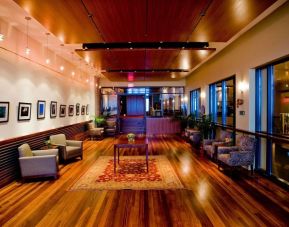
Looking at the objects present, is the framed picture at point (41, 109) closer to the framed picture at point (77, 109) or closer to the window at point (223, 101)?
the framed picture at point (77, 109)

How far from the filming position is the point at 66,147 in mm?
7211

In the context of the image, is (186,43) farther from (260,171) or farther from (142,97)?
(142,97)

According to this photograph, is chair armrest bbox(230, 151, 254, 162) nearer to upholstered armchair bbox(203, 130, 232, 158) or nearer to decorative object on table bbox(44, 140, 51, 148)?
upholstered armchair bbox(203, 130, 232, 158)

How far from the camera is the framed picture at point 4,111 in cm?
503

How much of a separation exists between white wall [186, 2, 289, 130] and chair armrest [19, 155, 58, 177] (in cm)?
521

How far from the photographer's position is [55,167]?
213 inches

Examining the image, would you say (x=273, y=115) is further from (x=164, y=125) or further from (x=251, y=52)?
(x=164, y=125)

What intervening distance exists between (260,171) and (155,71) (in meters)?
6.26

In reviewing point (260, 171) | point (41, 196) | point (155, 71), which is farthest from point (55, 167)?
point (155, 71)

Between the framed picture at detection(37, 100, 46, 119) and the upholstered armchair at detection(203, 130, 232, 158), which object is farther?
the upholstered armchair at detection(203, 130, 232, 158)

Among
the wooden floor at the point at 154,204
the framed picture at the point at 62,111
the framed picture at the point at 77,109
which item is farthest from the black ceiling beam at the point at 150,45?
the framed picture at the point at 77,109

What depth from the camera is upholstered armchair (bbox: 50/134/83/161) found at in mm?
6955

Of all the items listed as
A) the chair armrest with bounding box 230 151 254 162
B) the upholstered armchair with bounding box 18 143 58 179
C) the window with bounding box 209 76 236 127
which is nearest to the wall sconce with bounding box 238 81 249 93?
the window with bounding box 209 76 236 127

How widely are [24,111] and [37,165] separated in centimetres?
160
